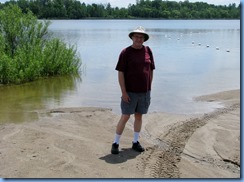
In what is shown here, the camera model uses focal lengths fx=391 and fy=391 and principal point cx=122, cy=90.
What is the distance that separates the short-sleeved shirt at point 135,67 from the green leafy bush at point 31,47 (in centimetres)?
1010

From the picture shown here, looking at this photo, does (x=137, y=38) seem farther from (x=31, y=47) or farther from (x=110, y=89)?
(x=31, y=47)

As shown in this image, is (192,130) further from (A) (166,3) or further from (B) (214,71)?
(A) (166,3)

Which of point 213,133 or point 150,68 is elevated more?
point 150,68

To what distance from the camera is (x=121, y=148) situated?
6.97 meters

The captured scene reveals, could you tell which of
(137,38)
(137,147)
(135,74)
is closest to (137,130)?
(137,147)

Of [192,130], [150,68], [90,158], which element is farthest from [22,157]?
[192,130]

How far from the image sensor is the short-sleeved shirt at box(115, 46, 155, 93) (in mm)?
6293

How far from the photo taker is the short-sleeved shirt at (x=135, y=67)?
6.29 meters

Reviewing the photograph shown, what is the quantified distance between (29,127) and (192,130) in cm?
361

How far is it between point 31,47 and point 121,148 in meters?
11.2

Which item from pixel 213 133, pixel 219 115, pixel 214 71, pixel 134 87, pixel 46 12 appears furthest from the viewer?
pixel 46 12

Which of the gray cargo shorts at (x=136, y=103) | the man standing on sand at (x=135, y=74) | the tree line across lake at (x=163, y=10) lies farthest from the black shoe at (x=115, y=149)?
the tree line across lake at (x=163, y=10)

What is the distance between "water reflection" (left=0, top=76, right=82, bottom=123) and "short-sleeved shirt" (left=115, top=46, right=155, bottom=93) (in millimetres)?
4272

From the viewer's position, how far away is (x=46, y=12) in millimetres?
65875
